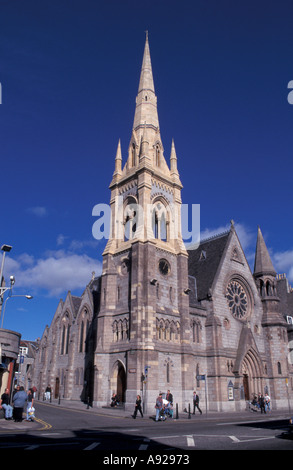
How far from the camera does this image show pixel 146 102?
4859 cm

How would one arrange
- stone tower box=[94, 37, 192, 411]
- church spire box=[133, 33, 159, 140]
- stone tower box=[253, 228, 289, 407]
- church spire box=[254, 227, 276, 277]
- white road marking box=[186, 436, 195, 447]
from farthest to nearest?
church spire box=[254, 227, 276, 277]
church spire box=[133, 33, 159, 140]
stone tower box=[253, 228, 289, 407]
stone tower box=[94, 37, 192, 411]
white road marking box=[186, 436, 195, 447]

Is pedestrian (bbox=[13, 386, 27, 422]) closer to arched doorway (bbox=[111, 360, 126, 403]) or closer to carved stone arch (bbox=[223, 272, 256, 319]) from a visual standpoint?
arched doorway (bbox=[111, 360, 126, 403])

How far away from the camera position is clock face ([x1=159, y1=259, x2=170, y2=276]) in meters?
39.8

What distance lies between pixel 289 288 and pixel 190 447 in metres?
50.8

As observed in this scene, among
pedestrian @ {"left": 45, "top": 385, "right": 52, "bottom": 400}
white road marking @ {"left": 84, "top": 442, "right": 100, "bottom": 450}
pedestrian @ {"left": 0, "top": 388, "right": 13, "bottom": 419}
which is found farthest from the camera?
pedestrian @ {"left": 45, "top": 385, "right": 52, "bottom": 400}

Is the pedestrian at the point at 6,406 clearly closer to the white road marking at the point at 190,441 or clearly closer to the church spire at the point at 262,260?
the white road marking at the point at 190,441

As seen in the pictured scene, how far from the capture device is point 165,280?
3925 cm

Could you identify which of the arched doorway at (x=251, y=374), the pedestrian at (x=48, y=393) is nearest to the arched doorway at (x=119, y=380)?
the pedestrian at (x=48, y=393)

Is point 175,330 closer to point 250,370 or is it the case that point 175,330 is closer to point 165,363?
point 165,363

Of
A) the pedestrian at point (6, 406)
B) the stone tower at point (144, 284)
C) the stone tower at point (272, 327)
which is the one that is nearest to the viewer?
the pedestrian at point (6, 406)

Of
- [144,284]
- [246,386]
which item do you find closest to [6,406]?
[144,284]

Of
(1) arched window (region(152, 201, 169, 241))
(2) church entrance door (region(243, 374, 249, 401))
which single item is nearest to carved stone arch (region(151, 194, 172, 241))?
(1) arched window (region(152, 201, 169, 241))

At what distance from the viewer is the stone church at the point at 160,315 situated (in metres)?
35.6

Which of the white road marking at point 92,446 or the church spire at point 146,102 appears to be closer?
the white road marking at point 92,446
